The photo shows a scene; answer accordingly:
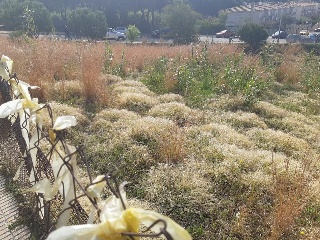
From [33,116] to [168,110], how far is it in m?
4.02

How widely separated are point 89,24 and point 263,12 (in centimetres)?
2679

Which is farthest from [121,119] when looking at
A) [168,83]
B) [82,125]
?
[168,83]

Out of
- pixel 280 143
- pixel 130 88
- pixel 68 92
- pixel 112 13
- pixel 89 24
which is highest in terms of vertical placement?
pixel 68 92

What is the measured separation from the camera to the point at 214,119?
570 cm

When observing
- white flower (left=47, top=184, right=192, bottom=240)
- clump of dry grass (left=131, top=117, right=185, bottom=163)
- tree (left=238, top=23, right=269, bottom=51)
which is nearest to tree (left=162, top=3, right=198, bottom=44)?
tree (left=238, top=23, right=269, bottom=51)

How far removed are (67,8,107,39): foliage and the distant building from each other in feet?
55.9

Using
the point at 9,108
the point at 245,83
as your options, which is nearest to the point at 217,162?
the point at 9,108

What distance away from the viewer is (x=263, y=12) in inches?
1678

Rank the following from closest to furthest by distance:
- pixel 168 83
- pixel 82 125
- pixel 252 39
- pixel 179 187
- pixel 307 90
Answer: pixel 179 187 < pixel 82 125 < pixel 168 83 < pixel 307 90 < pixel 252 39

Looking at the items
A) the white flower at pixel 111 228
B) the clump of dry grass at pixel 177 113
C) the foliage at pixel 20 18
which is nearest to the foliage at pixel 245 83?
the clump of dry grass at pixel 177 113

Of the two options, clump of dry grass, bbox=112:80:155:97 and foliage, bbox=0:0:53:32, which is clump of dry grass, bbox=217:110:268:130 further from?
foliage, bbox=0:0:53:32

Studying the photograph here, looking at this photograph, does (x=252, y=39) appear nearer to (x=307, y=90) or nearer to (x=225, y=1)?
(x=307, y=90)

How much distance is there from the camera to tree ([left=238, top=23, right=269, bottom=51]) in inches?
766

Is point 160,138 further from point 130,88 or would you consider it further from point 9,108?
point 130,88
